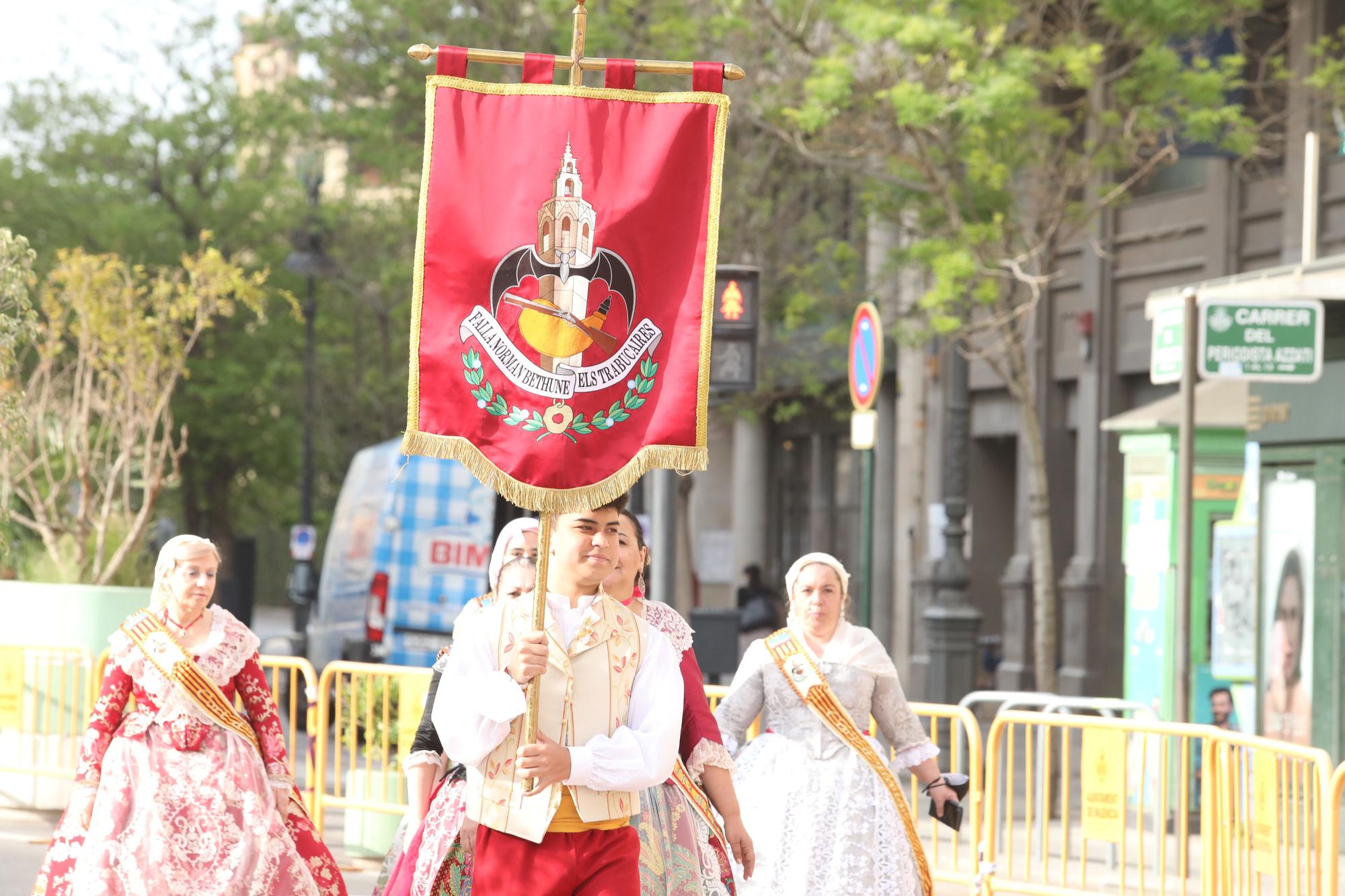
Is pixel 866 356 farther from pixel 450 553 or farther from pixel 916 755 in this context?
pixel 450 553

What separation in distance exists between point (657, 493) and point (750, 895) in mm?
6413

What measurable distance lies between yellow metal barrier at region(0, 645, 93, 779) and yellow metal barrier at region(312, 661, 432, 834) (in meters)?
1.78

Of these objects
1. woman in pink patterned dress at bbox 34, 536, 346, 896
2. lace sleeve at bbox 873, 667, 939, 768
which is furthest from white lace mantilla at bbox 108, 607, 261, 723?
lace sleeve at bbox 873, 667, 939, 768

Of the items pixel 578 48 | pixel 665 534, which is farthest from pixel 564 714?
pixel 665 534

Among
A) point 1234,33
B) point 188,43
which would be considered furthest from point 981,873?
point 188,43

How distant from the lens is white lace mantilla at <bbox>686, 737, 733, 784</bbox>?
551 centimetres

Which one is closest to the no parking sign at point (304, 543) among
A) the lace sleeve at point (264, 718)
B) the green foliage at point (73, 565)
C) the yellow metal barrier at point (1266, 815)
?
the green foliage at point (73, 565)

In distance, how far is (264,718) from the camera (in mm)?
7695

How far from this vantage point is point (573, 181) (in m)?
4.84

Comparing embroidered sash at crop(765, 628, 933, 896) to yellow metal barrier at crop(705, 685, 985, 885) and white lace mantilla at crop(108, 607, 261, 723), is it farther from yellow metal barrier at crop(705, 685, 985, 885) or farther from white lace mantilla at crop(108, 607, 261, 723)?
white lace mantilla at crop(108, 607, 261, 723)

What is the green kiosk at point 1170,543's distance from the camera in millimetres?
12680

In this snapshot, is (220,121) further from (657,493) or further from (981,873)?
(981,873)

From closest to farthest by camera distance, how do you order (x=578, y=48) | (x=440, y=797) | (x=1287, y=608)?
(x=578, y=48), (x=440, y=797), (x=1287, y=608)

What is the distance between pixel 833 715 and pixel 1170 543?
5871 millimetres
